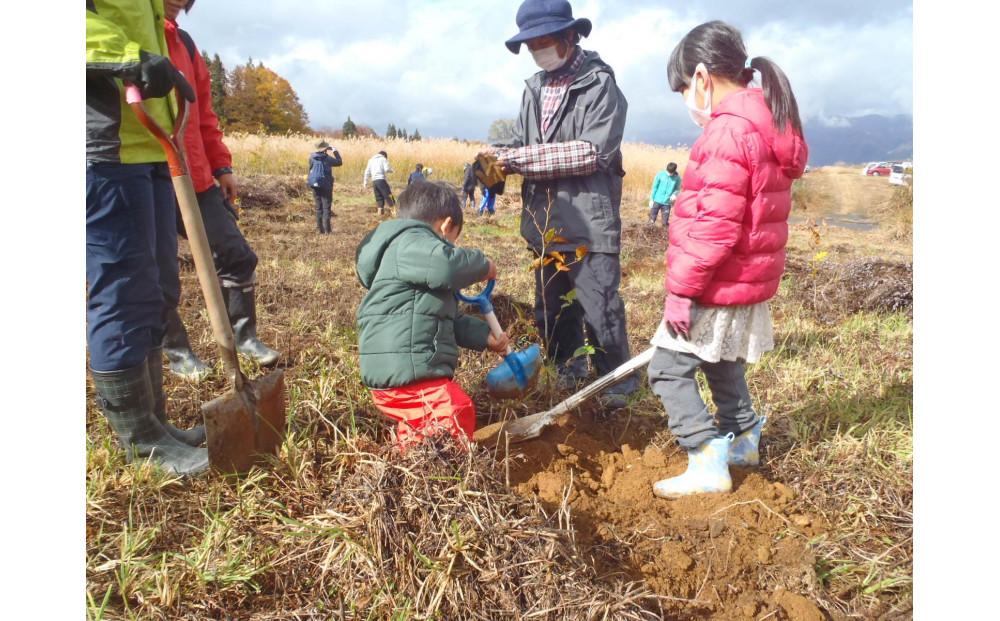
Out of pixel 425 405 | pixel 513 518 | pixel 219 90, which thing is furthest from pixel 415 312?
pixel 219 90

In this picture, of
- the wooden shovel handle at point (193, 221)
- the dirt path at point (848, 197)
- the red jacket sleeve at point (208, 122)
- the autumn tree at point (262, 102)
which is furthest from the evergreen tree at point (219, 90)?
the wooden shovel handle at point (193, 221)

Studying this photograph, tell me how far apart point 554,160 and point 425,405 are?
1.30m

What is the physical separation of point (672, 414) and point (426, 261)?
Result: 107 cm

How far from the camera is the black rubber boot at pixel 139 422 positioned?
6.36 feet

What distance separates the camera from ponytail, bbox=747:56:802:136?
185cm

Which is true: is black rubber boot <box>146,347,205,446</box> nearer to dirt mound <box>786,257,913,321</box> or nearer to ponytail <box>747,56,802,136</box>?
ponytail <box>747,56,802,136</box>

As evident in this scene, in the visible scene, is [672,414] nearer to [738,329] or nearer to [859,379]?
[738,329]

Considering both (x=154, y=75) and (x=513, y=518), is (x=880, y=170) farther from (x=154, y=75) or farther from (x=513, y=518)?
(x=154, y=75)

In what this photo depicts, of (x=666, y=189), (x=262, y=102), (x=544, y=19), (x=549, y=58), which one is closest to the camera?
(x=544, y=19)

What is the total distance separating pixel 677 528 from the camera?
194 cm

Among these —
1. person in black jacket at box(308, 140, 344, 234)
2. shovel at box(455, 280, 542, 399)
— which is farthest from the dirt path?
shovel at box(455, 280, 542, 399)

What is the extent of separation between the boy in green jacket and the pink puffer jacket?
0.74 m

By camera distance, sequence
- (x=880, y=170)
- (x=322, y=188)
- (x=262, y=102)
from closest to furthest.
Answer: (x=322, y=188) → (x=880, y=170) → (x=262, y=102)

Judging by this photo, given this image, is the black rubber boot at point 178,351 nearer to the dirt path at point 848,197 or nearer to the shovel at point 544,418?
the shovel at point 544,418
